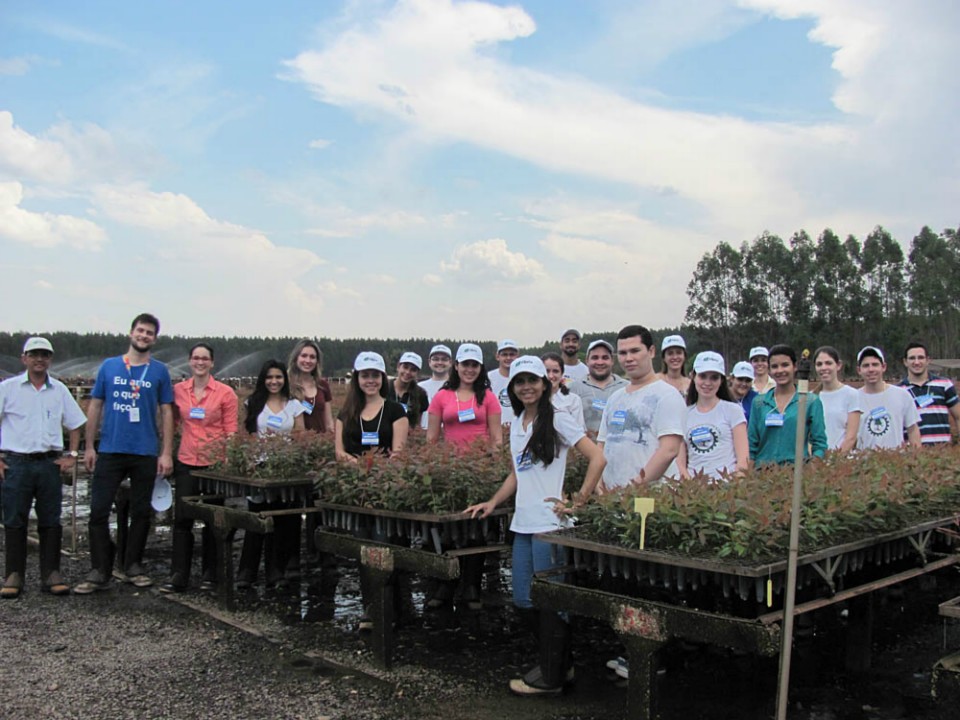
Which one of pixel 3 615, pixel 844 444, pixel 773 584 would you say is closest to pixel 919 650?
pixel 844 444

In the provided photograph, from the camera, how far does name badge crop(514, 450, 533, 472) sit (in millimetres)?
4895

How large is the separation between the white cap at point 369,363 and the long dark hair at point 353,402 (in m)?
0.08

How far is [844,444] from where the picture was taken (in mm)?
6930

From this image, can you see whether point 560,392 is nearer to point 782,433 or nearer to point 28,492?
point 782,433

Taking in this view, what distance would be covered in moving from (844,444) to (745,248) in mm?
65219

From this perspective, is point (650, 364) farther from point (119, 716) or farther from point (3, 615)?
point (3, 615)

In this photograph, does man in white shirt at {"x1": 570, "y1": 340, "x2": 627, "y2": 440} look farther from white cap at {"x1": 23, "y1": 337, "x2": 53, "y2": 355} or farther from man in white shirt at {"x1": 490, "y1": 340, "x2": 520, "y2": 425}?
white cap at {"x1": 23, "y1": 337, "x2": 53, "y2": 355}

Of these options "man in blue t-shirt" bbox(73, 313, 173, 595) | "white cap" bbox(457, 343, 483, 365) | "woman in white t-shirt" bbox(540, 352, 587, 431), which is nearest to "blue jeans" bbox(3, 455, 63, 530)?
"man in blue t-shirt" bbox(73, 313, 173, 595)

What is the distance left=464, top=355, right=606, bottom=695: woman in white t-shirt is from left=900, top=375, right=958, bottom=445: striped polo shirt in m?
4.15

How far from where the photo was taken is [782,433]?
6.03 metres

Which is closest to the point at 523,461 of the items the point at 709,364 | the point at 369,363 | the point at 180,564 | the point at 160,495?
the point at 709,364

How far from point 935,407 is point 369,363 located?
4.93 m

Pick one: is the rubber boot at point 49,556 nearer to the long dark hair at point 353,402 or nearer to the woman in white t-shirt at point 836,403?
the long dark hair at point 353,402

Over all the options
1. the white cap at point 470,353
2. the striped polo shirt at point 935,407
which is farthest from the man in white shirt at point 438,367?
the striped polo shirt at point 935,407
